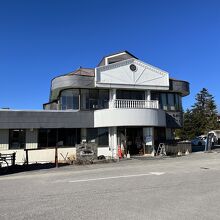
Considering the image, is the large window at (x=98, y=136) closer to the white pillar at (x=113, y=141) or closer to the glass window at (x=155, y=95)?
the white pillar at (x=113, y=141)

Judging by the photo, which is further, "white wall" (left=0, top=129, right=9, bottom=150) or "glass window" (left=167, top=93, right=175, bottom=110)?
"glass window" (left=167, top=93, right=175, bottom=110)

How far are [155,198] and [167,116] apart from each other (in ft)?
70.1

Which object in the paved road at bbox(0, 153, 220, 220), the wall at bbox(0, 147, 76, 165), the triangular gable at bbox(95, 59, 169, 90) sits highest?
the triangular gable at bbox(95, 59, 169, 90)

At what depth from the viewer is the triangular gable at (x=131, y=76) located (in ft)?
88.6

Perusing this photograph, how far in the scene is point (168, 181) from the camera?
12086 mm

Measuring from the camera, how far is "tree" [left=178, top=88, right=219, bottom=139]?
6475 cm

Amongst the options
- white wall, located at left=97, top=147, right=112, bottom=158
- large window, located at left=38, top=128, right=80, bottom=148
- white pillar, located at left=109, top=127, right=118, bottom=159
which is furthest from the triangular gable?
white wall, located at left=97, top=147, right=112, bottom=158

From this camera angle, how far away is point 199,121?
66.1 m

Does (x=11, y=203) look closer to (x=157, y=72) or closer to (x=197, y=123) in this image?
(x=157, y=72)

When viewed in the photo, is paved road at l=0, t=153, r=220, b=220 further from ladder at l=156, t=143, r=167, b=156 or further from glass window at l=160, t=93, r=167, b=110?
glass window at l=160, t=93, r=167, b=110

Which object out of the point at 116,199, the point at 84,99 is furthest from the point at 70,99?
the point at 116,199

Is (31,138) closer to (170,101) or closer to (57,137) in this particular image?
(57,137)

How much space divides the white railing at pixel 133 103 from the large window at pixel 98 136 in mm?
2389

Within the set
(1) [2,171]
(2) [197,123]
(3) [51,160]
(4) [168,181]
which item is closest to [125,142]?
(3) [51,160]
